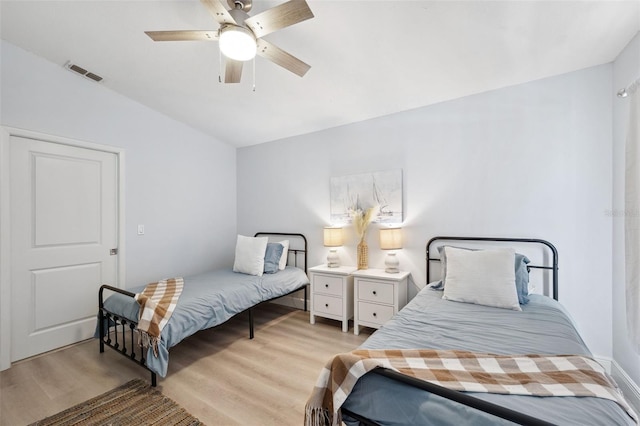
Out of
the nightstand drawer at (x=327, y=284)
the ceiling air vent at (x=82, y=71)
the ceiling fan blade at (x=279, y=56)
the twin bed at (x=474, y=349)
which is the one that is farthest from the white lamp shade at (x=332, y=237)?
the ceiling air vent at (x=82, y=71)

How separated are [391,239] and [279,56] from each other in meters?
→ 2.08

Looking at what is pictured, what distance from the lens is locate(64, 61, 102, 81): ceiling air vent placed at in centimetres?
284

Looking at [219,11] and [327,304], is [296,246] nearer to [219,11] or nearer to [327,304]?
[327,304]

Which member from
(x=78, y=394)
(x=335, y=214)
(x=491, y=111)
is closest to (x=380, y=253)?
(x=335, y=214)

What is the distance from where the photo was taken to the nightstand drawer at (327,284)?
10.8ft

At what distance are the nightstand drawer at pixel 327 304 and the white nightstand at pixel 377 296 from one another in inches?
9.0

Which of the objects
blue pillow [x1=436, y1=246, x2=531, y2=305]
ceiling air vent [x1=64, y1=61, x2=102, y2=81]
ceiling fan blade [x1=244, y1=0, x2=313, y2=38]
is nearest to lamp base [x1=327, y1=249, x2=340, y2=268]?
blue pillow [x1=436, y1=246, x2=531, y2=305]

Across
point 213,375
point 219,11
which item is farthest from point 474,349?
point 219,11

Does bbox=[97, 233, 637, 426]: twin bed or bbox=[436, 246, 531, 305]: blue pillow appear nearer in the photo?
bbox=[97, 233, 637, 426]: twin bed

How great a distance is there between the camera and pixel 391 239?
10.2ft

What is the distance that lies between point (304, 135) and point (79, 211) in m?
2.79

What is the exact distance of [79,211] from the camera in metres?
3.05

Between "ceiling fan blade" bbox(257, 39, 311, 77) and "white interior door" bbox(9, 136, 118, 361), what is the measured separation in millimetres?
2503

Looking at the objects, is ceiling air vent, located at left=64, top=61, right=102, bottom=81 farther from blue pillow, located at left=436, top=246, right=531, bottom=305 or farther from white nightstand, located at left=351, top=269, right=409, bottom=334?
blue pillow, located at left=436, top=246, right=531, bottom=305
